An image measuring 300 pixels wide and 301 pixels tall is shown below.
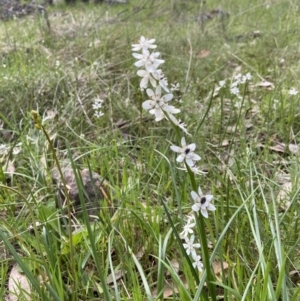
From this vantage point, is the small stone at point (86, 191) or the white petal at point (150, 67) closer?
the white petal at point (150, 67)

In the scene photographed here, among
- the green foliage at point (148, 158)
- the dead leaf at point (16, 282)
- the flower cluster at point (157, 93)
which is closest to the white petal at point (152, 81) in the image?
the flower cluster at point (157, 93)

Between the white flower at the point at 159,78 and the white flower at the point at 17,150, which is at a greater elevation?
the white flower at the point at 159,78

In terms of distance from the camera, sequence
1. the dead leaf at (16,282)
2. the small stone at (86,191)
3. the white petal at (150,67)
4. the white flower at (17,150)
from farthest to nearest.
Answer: the white flower at (17,150) < the small stone at (86,191) < the dead leaf at (16,282) < the white petal at (150,67)

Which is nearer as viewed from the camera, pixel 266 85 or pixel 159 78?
pixel 159 78

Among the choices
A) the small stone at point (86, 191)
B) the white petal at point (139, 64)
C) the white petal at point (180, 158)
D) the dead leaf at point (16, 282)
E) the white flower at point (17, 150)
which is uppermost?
the white petal at point (139, 64)

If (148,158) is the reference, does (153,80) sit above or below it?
above

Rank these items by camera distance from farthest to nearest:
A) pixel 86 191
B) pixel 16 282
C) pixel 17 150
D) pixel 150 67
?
pixel 17 150, pixel 86 191, pixel 16 282, pixel 150 67

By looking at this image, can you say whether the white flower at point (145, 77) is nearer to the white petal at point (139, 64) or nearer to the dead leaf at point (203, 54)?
the white petal at point (139, 64)

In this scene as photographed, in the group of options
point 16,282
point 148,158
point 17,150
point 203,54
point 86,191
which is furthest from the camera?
point 203,54

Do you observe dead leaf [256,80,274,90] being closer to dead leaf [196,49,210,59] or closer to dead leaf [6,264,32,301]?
dead leaf [196,49,210,59]

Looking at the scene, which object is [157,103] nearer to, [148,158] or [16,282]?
[16,282]

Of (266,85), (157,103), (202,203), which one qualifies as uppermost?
(157,103)

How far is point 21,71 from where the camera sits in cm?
266

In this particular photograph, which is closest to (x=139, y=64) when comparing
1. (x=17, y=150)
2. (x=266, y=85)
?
(x=17, y=150)
